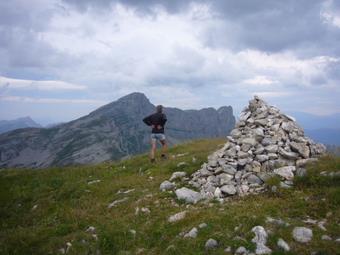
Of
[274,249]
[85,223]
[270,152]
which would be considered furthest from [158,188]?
[274,249]

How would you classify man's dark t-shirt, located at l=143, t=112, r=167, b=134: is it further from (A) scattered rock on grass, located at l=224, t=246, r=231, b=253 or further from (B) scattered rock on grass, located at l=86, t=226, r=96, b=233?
(A) scattered rock on grass, located at l=224, t=246, r=231, b=253

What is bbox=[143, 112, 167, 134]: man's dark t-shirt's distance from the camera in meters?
23.6

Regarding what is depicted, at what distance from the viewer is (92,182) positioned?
20.3m

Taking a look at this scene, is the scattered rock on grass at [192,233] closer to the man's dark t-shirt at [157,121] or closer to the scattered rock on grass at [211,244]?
the scattered rock on grass at [211,244]

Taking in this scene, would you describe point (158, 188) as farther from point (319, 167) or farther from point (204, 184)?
point (319, 167)

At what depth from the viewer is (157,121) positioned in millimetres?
23578

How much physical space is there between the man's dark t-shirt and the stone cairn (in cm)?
617

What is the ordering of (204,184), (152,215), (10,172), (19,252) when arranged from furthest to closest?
(10,172) < (204,184) < (152,215) < (19,252)

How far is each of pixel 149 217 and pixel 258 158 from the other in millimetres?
6321

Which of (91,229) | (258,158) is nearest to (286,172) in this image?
(258,158)

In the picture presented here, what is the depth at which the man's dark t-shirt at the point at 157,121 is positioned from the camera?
2358cm

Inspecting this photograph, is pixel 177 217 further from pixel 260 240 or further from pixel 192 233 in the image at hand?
pixel 260 240

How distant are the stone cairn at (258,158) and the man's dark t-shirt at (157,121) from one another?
6168 millimetres

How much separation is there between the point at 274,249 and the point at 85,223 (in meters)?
7.71
